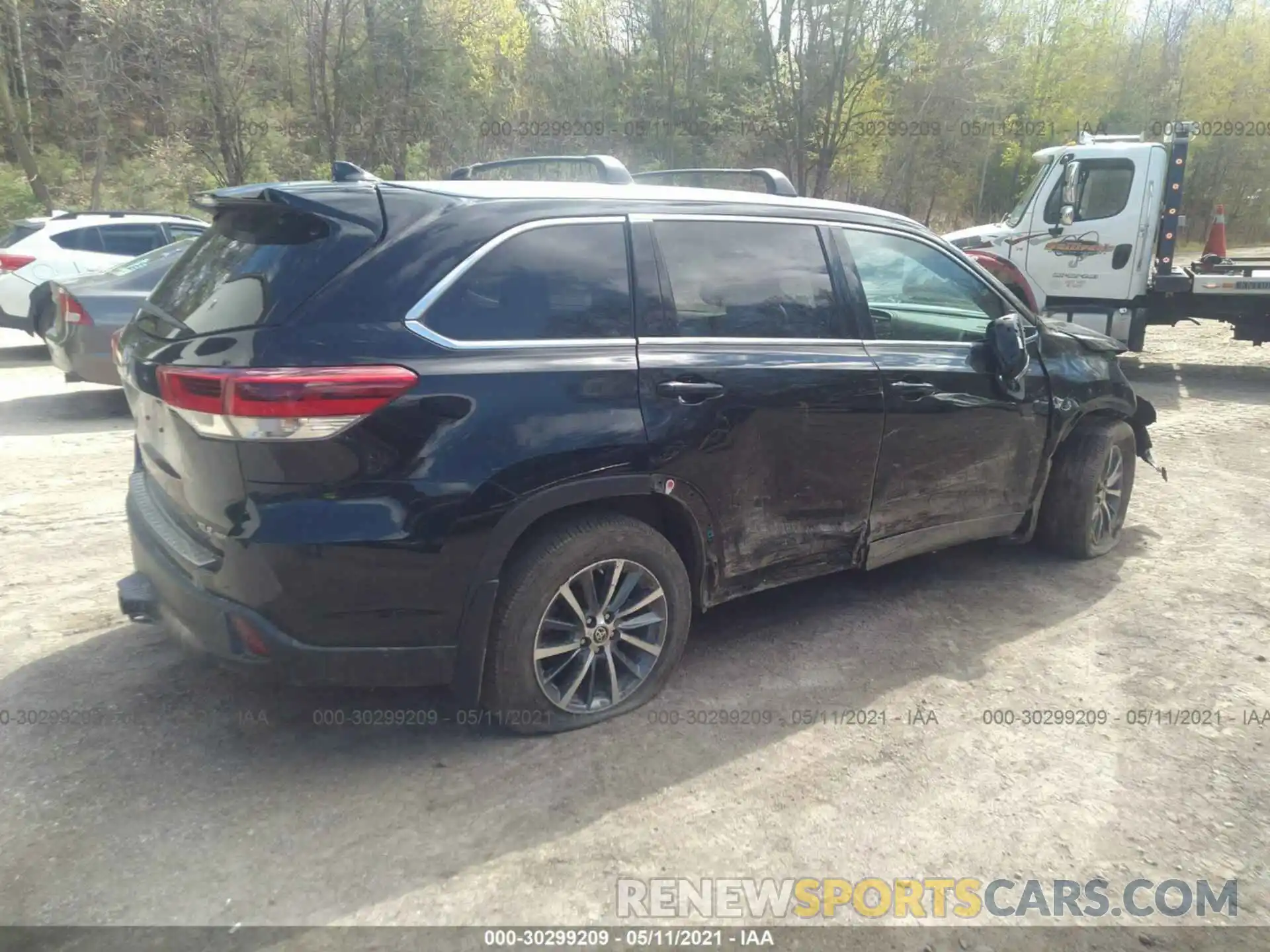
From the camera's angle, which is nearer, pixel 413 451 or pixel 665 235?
pixel 413 451

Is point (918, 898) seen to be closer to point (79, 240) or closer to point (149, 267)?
point (149, 267)

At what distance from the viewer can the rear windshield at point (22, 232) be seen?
35.8ft

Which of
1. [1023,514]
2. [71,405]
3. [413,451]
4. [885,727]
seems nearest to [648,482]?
[413,451]

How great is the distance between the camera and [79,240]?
11.0 metres

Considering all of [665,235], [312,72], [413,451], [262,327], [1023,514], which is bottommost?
[1023,514]

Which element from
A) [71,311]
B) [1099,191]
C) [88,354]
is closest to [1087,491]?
[88,354]

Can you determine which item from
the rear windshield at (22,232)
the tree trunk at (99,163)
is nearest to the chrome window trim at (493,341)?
the rear windshield at (22,232)

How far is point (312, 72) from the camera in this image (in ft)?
72.5

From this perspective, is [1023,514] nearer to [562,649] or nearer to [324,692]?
[562,649]

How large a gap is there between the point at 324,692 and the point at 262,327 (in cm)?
149

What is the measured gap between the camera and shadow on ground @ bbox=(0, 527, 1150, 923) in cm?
269

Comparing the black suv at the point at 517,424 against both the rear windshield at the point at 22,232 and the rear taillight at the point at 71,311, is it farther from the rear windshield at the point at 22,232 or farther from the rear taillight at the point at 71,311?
the rear windshield at the point at 22,232

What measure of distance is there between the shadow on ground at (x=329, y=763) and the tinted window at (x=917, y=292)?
1.34m

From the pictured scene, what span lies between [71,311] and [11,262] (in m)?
3.97
